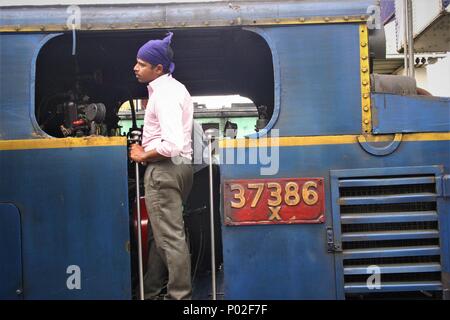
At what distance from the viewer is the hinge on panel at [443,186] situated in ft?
8.87

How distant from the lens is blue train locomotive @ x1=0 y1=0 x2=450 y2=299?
2.70m

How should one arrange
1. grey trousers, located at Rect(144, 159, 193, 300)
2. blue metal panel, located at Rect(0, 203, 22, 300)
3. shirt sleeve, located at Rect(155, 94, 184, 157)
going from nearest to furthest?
shirt sleeve, located at Rect(155, 94, 184, 157) → grey trousers, located at Rect(144, 159, 193, 300) → blue metal panel, located at Rect(0, 203, 22, 300)

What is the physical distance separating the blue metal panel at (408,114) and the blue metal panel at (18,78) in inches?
82.7

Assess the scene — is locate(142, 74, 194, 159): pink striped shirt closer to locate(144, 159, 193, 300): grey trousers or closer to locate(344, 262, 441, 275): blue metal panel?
locate(144, 159, 193, 300): grey trousers

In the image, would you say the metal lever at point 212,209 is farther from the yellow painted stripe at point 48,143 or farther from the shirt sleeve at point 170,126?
the yellow painted stripe at point 48,143

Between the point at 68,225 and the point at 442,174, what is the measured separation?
234 centimetres

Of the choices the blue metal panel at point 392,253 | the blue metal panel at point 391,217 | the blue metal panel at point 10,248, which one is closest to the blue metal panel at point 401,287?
the blue metal panel at point 392,253

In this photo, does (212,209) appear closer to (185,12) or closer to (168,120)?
(168,120)

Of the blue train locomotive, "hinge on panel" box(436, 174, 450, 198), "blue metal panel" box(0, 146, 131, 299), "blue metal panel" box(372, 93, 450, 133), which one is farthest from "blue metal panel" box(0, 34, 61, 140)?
"hinge on panel" box(436, 174, 450, 198)

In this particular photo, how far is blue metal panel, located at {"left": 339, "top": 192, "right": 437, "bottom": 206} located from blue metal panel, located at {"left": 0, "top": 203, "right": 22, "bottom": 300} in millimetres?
2013

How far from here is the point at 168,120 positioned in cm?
251

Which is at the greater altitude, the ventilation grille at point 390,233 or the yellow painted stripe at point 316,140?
the yellow painted stripe at point 316,140

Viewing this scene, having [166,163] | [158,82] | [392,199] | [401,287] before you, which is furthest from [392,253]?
[158,82]
